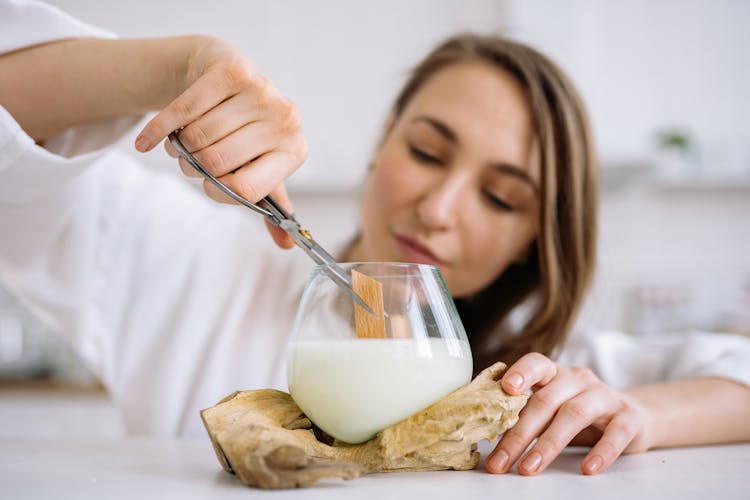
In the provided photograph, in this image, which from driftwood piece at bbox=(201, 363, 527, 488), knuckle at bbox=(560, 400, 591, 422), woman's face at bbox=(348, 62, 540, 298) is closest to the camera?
driftwood piece at bbox=(201, 363, 527, 488)

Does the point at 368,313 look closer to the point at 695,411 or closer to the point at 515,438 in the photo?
the point at 515,438

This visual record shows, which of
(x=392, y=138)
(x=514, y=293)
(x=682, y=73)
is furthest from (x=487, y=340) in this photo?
(x=682, y=73)

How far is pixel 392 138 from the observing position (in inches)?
41.8

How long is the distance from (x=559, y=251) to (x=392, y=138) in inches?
12.5

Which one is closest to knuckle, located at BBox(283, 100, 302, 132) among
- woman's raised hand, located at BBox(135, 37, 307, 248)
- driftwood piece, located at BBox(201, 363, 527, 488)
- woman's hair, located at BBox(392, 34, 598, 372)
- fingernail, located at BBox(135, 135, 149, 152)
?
woman's raised hand, located at BBox(135, 37, 307, 248)

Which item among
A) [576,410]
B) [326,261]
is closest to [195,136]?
[326,261]

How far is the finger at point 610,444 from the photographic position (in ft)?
1.59

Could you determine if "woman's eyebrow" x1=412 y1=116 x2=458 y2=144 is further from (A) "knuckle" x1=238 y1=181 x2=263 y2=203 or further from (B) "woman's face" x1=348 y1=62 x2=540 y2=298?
(A) "knuckle" x1=238 y1=181 x2=263 y2=203

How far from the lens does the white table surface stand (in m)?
0.40

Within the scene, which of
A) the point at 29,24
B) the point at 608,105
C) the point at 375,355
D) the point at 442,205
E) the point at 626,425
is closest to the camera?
the point at 375,355

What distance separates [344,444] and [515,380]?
0.43 ft

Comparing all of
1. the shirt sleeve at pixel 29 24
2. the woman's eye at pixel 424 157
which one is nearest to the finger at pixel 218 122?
the shirt sleeve at pixel 29 24

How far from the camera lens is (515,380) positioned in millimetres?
479

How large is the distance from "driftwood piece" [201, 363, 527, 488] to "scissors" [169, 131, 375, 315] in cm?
9
